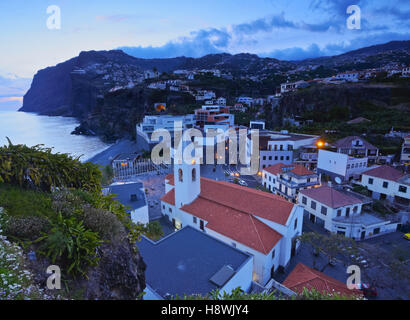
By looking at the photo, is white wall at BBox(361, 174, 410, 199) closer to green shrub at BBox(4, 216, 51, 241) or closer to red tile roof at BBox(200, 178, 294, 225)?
red tile roof at BBox(200, 178, 294, 225)

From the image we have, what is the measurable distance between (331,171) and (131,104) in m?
79.6

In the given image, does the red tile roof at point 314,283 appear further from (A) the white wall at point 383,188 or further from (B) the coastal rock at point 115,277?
(A) the white wall at point 383,188

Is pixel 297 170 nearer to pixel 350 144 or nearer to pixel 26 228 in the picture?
pixel 350 144

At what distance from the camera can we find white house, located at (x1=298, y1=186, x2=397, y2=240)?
1853 centimetres

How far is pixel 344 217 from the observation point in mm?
19391

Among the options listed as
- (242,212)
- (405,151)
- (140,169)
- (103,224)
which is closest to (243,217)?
(242,212)

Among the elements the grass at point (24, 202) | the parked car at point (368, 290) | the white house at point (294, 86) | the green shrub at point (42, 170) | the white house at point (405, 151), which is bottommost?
the parked car at point (368, 290)

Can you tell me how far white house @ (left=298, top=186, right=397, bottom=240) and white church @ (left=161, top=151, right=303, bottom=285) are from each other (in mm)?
4906

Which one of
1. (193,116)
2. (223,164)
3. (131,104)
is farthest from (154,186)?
(131,104)

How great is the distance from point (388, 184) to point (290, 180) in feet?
33.6

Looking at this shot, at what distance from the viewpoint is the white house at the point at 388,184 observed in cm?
2258

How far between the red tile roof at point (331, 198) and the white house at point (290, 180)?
248cm

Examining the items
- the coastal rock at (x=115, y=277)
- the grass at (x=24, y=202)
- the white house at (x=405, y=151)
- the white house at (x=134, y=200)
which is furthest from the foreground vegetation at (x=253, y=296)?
the white house at (x=405, y=151)

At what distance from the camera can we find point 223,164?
136 feet
